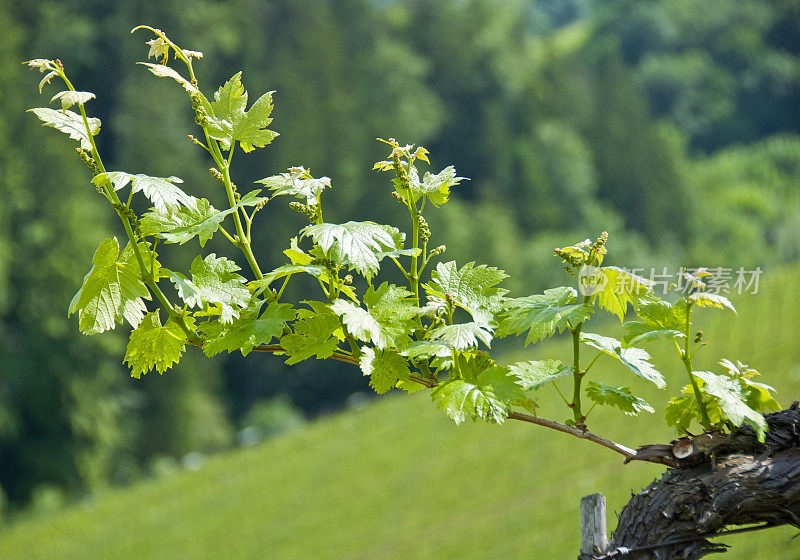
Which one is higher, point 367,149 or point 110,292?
point 367,149

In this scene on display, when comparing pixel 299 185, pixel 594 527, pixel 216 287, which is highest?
pixel 299 185

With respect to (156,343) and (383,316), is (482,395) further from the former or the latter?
(156,343)

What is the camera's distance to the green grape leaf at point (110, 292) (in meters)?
0.99

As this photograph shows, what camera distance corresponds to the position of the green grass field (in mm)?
6605

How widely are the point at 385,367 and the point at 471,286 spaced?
6.6 inches

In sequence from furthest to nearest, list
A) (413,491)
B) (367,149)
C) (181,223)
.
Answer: (367,149), (413,491), (181,223)

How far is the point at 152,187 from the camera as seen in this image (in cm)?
97

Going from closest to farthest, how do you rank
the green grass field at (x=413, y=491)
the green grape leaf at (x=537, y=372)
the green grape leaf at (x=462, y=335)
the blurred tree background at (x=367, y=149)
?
the green grape leaf at (x=462, y=335) < the green grape leaf at (x=537, y=372) < the green grass field at (x=413, y=491) < the blurred tree background at (x=367, y=149)

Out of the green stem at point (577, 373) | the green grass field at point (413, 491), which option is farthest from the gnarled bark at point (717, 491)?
the green grass field at point (413, 491)

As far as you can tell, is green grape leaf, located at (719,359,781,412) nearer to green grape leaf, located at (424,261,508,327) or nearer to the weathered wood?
the weathered wood

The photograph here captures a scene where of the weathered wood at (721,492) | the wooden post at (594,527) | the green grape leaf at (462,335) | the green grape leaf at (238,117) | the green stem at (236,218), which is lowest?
the wooden post at (594,527)

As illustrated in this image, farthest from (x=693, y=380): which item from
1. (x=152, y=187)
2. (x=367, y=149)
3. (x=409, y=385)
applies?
(x=367, y=149)

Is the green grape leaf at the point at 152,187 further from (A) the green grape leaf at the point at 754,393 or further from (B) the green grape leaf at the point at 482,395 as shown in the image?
(A) the green grape leaf at the point at 754,393

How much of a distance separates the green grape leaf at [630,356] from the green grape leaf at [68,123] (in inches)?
27.1
